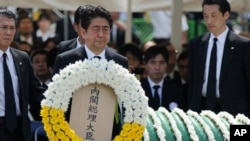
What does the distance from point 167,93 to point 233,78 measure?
1.39 m

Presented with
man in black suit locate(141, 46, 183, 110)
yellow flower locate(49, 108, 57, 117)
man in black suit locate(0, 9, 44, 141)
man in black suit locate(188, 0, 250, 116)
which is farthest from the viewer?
man in black suit locate(141, 46, 183, 110)

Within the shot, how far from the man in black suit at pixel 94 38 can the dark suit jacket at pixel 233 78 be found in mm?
1856

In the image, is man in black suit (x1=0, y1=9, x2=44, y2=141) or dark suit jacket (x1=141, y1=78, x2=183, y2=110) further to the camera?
dark suit jacket (x1=141, y1=78, x2=183, y2=110)

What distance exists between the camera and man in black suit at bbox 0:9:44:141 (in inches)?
283

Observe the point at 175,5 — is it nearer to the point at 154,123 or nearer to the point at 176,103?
the point at 176,103

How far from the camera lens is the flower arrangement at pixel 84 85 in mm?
5988

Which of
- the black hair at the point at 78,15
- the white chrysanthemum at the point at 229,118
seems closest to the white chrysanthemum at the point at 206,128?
the white chrysanthemum at the point at 229,118

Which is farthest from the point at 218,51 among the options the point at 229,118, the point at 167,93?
the point at 229,118

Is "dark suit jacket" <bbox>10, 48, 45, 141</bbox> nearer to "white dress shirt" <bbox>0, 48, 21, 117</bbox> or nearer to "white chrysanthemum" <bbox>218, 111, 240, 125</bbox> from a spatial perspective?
"white dress shirt" <bbox>0, 48, 21, 117</bbox>

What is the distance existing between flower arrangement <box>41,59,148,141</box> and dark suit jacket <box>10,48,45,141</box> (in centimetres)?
130

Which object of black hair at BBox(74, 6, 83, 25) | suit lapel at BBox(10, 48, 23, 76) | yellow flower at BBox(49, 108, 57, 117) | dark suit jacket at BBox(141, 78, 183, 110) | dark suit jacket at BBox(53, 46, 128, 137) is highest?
black hair at BBox(74, 6, 83, 25)

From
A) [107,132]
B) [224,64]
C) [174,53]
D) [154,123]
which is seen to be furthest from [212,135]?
[174,53]

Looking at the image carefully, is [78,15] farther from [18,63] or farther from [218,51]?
[218,51]

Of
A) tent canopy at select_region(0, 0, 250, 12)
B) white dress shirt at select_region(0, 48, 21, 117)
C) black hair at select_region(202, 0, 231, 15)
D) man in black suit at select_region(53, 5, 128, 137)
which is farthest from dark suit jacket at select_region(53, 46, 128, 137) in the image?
tent canopy at select_region(0, 0, 250, 12)
